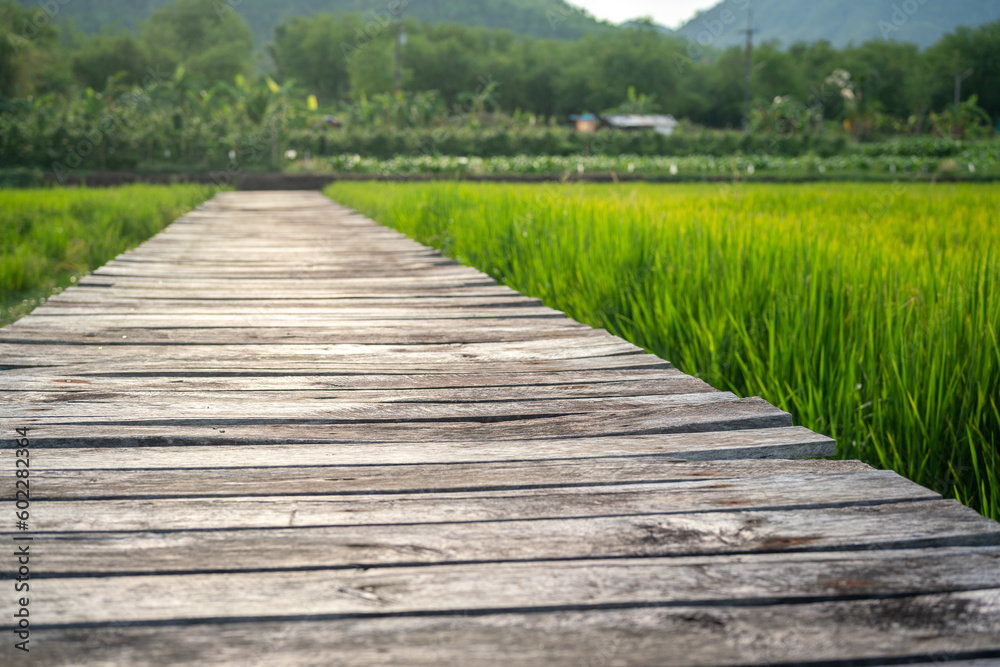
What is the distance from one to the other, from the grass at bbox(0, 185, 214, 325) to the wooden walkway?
10.7ft

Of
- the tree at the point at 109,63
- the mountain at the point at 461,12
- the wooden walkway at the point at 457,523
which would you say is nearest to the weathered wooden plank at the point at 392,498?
the wooden walkway at the point at 457,523

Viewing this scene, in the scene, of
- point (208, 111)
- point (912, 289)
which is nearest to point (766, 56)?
point (208, 111)

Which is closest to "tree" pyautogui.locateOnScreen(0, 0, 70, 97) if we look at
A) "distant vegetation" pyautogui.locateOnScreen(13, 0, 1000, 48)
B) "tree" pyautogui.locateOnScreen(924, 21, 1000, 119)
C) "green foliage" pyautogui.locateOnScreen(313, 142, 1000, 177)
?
"green foliage" pyautogui.locateOnScreen(313, 142, 1000, 177)

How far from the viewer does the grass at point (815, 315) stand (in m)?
1.96

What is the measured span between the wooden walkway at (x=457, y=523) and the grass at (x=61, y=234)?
10.7 ft

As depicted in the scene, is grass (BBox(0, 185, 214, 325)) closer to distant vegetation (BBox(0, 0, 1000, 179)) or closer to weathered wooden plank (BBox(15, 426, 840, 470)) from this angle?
weathered wooden plank (BBox(15, 426, 840, 470))

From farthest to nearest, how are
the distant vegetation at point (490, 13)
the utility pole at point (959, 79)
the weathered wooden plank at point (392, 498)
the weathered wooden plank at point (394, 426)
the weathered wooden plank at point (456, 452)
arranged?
the distant vegetation at point (490, 13)
the utility pole at point (959, 79)
the weathered wooden plank at point (394, 426)
the weathered wooden plank at point (456, 452)
the weathered wooden plank at point (392, 498)

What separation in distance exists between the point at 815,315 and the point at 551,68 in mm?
59704

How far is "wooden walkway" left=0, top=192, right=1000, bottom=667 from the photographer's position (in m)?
0.92

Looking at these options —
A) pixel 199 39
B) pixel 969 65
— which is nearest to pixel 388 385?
pixel 969 65

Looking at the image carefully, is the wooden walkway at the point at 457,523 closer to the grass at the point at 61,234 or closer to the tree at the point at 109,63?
the grass at the point at 61,234

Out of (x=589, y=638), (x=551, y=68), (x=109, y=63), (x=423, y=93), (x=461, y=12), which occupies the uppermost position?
(x=461, y=12)

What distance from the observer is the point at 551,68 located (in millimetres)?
58500

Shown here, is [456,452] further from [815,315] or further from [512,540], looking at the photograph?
[815,315]
